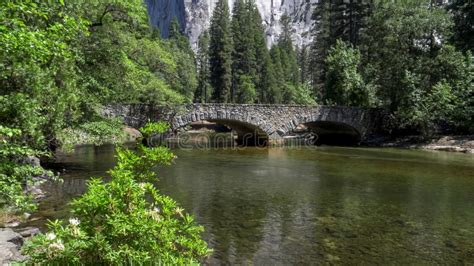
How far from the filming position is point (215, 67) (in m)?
51.0

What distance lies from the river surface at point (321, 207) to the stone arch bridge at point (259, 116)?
24.0 ft

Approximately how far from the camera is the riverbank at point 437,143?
25152 millimetres

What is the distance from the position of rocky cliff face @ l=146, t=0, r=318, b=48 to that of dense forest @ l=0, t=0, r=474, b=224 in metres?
47.3

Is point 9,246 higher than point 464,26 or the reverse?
the reverse

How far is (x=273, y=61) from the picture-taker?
6100cm

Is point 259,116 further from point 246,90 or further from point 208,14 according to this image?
point 208,14

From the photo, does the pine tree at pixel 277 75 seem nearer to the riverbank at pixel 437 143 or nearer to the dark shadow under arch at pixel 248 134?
the dark shadow under arch at pixel 248 134

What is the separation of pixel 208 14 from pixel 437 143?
9049cm

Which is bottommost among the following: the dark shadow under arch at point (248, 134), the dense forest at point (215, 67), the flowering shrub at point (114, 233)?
the flowering shrub at point (114, 233)

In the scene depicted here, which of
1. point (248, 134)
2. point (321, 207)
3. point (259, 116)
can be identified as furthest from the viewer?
point (248, 134)

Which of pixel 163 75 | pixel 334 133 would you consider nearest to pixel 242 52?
pixel 334 133

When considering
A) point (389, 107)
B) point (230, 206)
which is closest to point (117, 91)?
point (230, 206)

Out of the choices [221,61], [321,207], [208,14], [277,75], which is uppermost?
[208,14]

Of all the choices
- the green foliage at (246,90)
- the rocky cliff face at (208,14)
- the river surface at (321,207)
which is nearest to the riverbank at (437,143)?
the river surface at (321,207)
